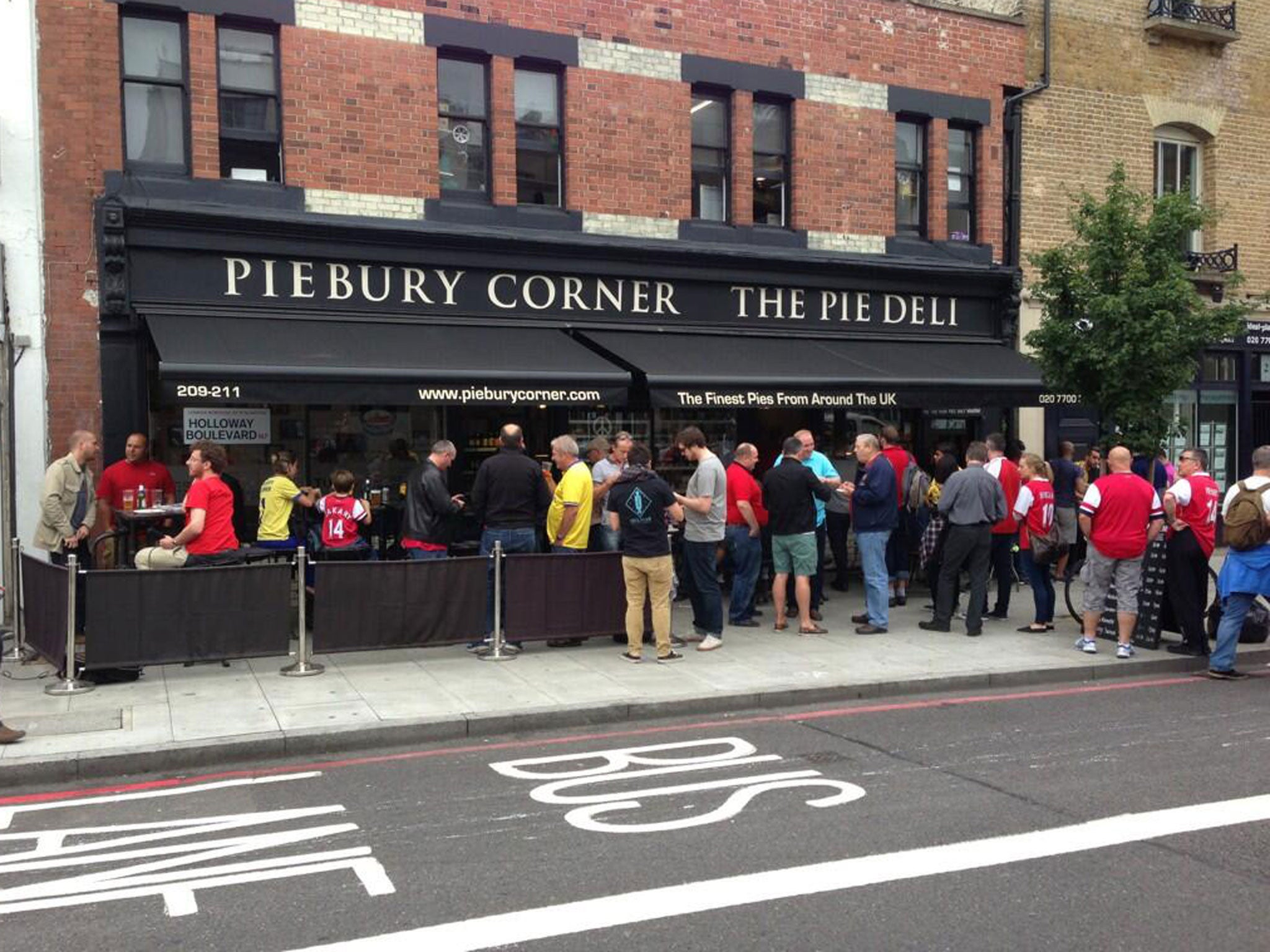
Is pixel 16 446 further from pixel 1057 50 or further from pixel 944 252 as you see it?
pixel 1057 50

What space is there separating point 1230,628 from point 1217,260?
10.1 meters

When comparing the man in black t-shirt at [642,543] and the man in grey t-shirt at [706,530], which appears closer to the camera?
the man in black t-shirt at [642,543]

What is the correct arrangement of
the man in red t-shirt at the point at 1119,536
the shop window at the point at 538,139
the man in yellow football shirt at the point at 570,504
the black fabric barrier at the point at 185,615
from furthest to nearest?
the shop window at the point at 538,139 < the man in yellow football shirt at the point at 570,504 < the man in red t-shirt at the point at 1119,536 < the black fabric barrier at the point at 185,615

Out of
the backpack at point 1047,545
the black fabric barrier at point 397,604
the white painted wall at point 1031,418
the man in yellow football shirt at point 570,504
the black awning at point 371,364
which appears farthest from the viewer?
the white painted wall at point 1031,418

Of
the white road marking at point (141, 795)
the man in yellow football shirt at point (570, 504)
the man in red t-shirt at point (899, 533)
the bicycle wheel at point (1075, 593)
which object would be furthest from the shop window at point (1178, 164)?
the white road marking at point (141, 795)

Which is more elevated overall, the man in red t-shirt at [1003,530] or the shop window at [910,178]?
the shop window at [910,178]

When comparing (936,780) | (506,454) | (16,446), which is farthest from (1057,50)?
(16,446)

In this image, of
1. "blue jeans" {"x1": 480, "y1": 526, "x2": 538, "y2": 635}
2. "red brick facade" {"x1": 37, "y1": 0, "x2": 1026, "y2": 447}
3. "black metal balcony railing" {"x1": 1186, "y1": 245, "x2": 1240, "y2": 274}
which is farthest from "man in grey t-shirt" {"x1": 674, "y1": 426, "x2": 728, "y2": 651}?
"black metal balcony railing" {"x1": 1186, "y1": 245, "x2": 1240, "y2": 274}

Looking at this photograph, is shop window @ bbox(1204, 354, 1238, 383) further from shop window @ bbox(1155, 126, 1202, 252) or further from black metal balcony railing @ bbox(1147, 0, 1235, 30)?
black metal balcony railing @ bbox(1147, 0, 1235, 30)

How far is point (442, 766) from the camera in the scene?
6746 millimetres

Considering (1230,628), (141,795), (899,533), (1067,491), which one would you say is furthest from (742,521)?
(141,795)

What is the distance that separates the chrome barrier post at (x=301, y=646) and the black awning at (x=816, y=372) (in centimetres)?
441

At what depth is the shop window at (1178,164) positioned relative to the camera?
16.9 meters

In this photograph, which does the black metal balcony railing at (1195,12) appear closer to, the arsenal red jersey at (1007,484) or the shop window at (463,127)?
the arsenal red jersey at (1007,484)
